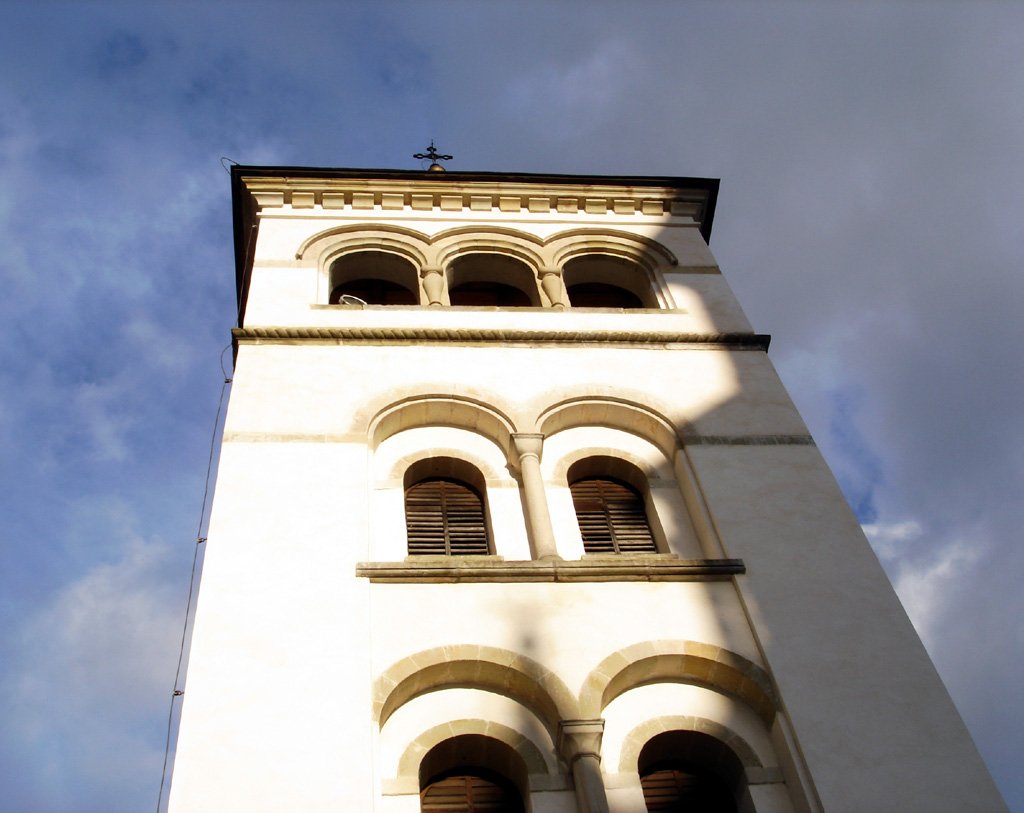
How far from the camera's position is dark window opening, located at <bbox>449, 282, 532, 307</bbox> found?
16.9m

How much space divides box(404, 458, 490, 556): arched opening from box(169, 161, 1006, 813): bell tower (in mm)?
30

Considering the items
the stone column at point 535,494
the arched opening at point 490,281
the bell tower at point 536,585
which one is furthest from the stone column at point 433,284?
the stone column at point 535,494

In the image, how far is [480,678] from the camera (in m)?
9.93

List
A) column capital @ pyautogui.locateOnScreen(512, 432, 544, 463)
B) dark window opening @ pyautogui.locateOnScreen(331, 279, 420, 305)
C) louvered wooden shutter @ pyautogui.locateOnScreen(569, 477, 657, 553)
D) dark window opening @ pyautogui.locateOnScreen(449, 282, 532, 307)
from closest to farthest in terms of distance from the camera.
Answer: louvered wooden shutter @ pyautogui.locateOnScreen(569, 477, 657, 553) < column capital @ pyautogui.locateOnScreen(512, 432, 544, 463) < dark window opening @ pyautogui.locateOnScreen(331, 279, 420, 305) < dark window opening @ pyautogui.locateOnScreen(449, 282, 532, 307)

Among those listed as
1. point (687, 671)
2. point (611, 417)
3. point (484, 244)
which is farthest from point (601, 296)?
point (687, 671)

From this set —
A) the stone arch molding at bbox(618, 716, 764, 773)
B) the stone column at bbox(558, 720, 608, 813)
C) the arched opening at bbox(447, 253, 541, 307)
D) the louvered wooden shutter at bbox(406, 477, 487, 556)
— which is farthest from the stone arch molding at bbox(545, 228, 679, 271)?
the stone column at bbox(558, 720, 608, 813)

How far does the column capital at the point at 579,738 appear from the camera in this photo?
9.19m

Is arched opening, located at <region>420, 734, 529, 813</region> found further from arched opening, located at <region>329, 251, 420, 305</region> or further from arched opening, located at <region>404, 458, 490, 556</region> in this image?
arched opening, located at <region>329, 251, 420, 305</region>

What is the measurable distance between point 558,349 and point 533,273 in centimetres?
287

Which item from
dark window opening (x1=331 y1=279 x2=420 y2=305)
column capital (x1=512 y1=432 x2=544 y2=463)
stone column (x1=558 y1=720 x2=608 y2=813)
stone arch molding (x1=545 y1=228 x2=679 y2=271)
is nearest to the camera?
stone column (x1=558 y1=720 x2=608 y2=813)

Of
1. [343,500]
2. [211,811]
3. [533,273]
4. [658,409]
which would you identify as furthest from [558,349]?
[211,811]

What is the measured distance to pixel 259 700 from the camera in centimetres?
921

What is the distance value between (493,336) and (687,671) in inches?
212

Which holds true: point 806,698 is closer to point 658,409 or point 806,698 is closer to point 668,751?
point 668,751
